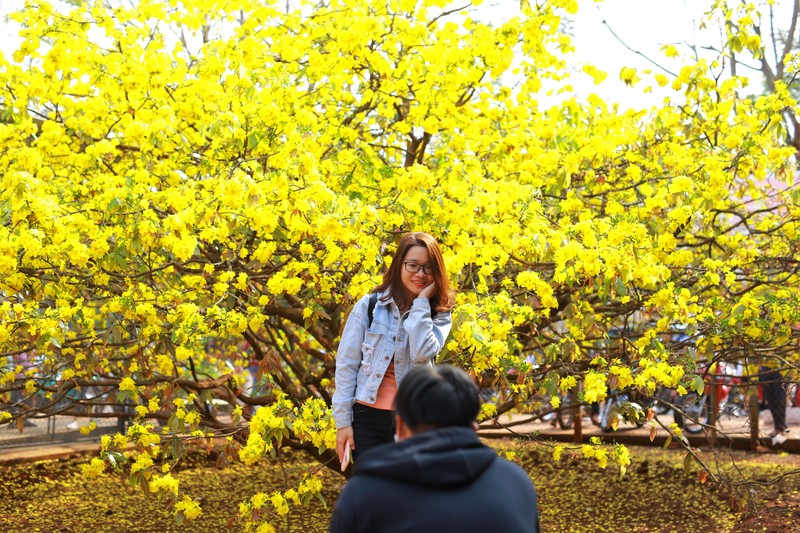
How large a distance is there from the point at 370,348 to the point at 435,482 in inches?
71.6

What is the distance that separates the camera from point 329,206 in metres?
4.46

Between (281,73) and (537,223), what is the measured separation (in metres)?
2.22

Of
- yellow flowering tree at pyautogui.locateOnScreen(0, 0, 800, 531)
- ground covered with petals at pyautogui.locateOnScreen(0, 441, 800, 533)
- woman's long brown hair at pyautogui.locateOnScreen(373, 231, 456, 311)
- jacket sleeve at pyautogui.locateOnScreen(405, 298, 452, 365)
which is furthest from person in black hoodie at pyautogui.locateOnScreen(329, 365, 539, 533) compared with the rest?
ground covered with petals at pyautogui.locateOnScreen(0, 441, 800, 533)

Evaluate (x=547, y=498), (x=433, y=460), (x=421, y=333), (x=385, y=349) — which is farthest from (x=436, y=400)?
(x=547, y=498)

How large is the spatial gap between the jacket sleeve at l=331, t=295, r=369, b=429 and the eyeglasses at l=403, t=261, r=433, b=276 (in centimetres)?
24

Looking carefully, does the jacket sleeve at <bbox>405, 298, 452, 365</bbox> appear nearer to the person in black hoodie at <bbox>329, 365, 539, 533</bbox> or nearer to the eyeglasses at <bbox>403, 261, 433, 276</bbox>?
the eyeglasses at <bbox>403, 261, 433, 276</bbox>

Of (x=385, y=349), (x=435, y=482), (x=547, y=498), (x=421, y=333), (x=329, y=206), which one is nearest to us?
(x=435, y=482)

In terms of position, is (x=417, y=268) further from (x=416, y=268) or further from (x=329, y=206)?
(x=329, y=206)

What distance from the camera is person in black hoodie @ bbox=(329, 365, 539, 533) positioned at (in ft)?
5.89

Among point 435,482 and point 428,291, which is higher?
point 428,291

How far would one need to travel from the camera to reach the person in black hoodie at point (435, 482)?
1794 mm

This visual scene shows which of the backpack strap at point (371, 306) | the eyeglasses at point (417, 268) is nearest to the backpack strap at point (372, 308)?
the backpack strap at point (371, 306)

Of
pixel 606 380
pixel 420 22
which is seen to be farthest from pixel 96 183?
pixel 606 380

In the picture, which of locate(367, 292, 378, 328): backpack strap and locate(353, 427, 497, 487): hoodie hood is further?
locate(367, 292, 378, 328): backpack strap
